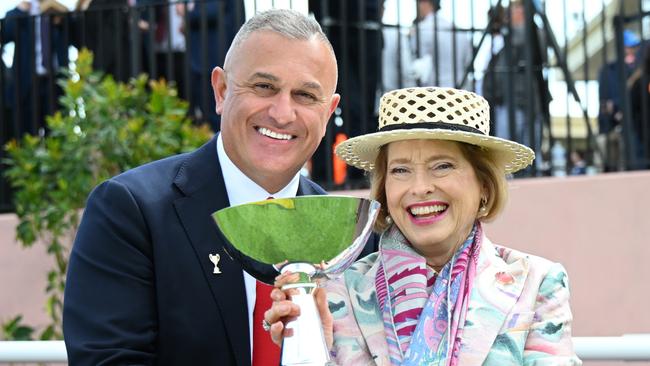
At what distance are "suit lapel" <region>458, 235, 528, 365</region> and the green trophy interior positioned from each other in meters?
0.43

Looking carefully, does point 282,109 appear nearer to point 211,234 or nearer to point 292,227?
point 211,234

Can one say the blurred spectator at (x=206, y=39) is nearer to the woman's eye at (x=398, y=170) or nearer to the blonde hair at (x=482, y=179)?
the blonde hair at (x=482, y=179)

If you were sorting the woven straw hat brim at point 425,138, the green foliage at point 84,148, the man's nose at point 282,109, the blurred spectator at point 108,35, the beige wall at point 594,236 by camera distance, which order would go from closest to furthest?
the woven straw hat brim at point 425,138 < the man's nose at point 282,109 < the green foliage at point 84,148 < the beige wall at point 594,236 < the blurred spectator at point 108,35

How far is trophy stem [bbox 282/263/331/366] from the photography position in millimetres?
2971

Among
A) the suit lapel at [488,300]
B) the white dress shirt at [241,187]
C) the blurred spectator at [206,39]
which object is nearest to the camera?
the suit lapel at [488,300]

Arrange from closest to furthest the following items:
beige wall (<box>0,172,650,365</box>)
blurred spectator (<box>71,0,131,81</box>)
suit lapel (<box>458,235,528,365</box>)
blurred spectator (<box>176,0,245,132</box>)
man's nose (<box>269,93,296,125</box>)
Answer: suit lapel (<box>458,235,528,365</box>)
man's nose (<box>269,93,296,125</box>)
beige wall (<box>0,172,650,365</box>)
blurred spectator (<box>176,0,245,132</box>)
blurred spectator (<box>71,0,131,81</box>)

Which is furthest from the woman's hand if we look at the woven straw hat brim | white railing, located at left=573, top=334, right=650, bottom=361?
white railing, located at left=573, top=334, right=650, bottom=361

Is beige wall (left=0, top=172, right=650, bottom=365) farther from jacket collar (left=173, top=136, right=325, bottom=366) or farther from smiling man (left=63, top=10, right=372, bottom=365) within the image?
smiling man (left=63, top=10, right=372, bottom=365)

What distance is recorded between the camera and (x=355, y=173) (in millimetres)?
7246

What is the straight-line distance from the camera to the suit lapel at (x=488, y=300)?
10.7 ft

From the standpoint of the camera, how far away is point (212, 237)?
3725 mm

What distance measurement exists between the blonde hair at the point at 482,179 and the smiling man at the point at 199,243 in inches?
9.3

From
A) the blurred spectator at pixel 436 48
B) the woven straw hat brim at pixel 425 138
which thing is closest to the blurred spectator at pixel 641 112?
the blurred spectator at pixel 436 48

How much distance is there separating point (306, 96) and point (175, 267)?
23.7 inches
